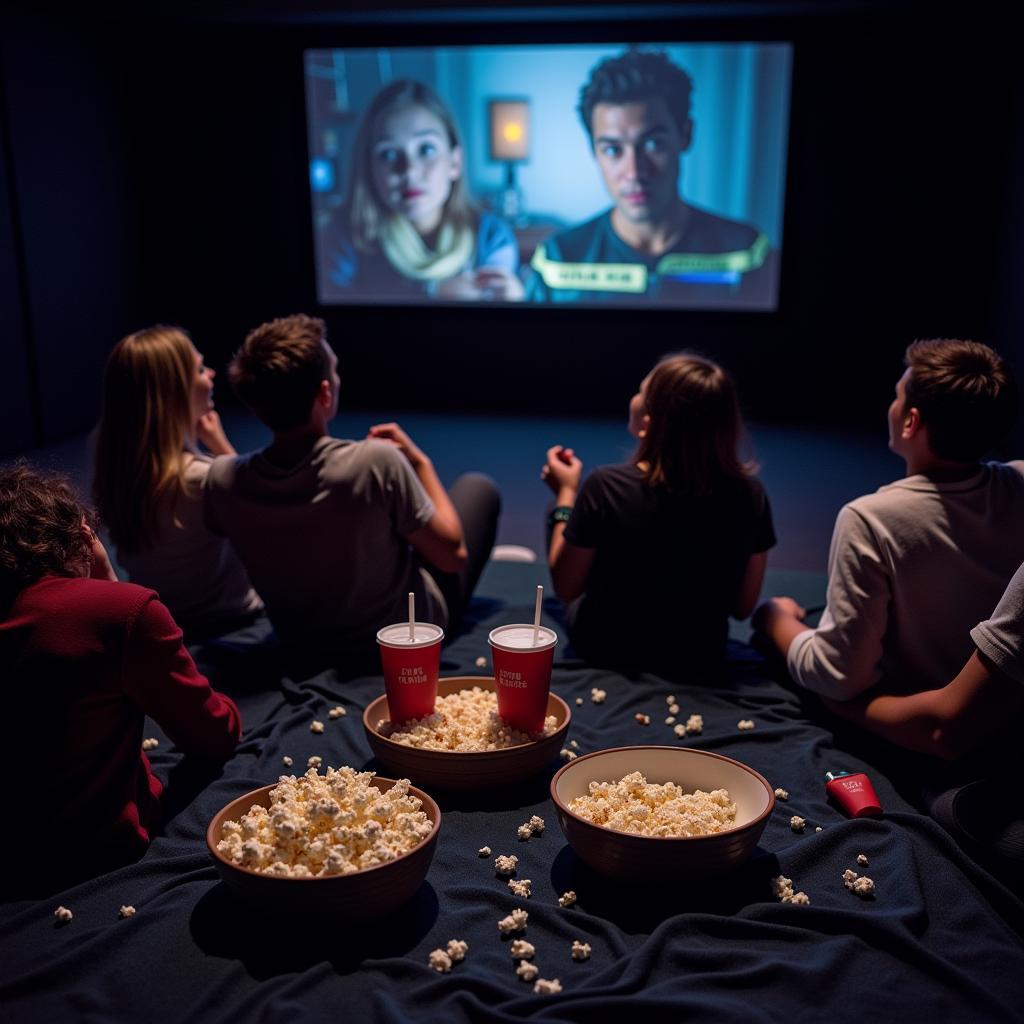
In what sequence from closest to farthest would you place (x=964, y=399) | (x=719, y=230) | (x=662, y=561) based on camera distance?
(x=964, y=399)
(x=662, y=561)
(x=719, y=230)

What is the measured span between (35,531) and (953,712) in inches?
61.4

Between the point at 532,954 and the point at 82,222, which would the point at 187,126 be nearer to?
the point at 82,222

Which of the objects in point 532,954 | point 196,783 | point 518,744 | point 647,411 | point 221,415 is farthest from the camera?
point 221,415

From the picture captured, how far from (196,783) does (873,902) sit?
51.5 inches

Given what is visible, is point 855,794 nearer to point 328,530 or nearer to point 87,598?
point 328,530

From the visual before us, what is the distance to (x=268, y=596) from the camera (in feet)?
8.40

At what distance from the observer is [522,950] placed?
1.51m

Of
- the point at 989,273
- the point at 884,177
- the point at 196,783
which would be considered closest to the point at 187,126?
the point at 884,177

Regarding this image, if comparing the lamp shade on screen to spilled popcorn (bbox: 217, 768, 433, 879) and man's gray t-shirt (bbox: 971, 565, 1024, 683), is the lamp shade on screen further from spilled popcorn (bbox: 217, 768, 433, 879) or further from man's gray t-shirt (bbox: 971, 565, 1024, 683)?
spilled popcorn (bbox: 217, 768, 433, 879)

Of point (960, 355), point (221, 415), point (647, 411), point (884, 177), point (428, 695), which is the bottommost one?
point (221, 415)

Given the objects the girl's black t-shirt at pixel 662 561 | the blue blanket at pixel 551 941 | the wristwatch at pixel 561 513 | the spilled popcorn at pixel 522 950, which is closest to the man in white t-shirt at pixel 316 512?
the wristwatch at pixel 561 513

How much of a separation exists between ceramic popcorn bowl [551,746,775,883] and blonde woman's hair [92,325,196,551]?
1425 millimetres

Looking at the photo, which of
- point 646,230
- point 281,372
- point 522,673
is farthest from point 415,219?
point 522,673

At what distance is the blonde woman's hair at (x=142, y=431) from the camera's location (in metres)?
2.58
